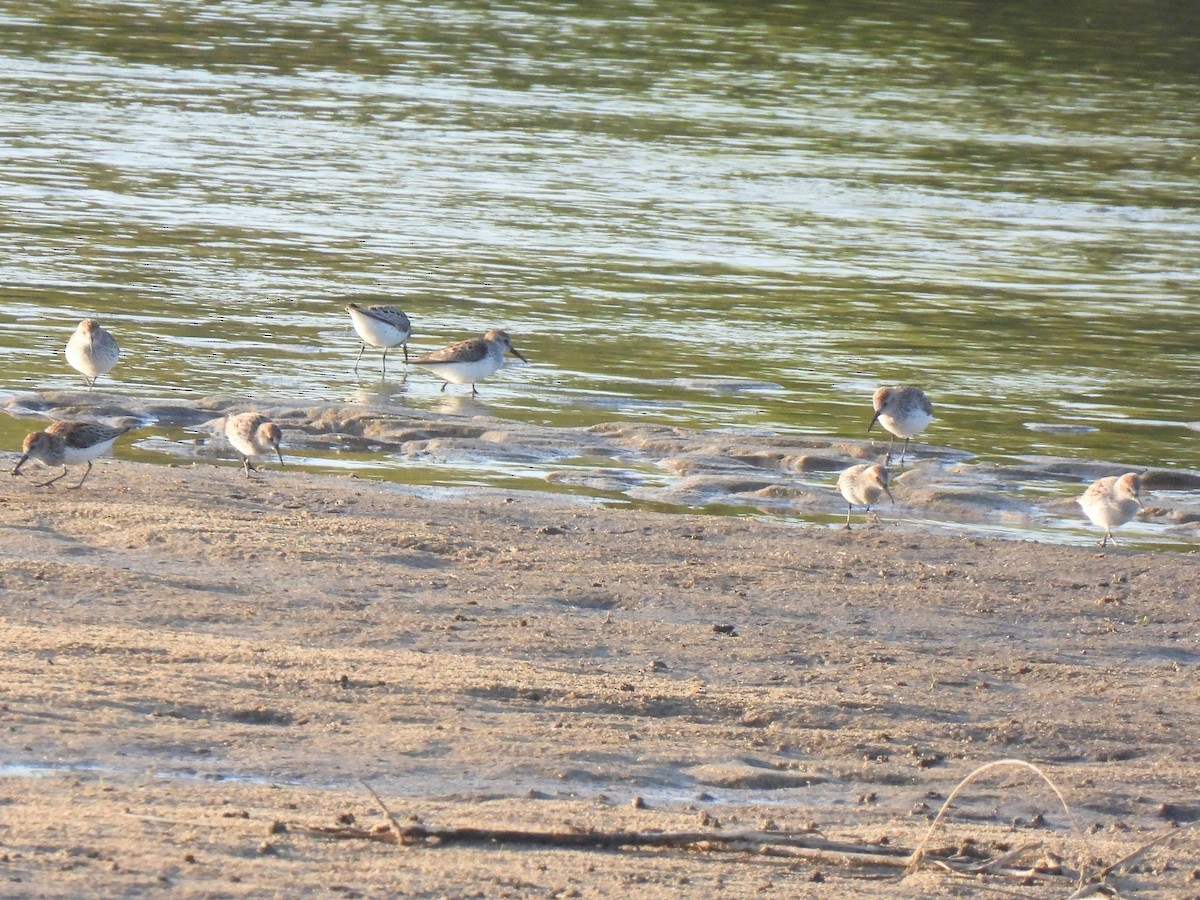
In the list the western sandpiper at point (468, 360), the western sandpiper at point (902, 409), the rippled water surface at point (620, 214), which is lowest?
the rippled water surface at point (620, 214)

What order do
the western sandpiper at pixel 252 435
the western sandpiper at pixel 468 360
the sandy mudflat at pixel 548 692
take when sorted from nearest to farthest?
the sandy mudflat at pixel 548 692
the western sandpiper at pixel 252 435
the western sandpiper at pixel 468 360

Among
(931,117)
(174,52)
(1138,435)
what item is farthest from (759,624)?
(174,52)

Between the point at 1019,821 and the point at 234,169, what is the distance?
20.6 meters

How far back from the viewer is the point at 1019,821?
24.6ft

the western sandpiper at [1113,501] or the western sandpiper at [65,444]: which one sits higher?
the western sandpiper at [65,444]

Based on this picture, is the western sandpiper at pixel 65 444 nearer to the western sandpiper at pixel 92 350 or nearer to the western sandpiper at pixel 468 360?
the western sandpiper at pixel 92 350

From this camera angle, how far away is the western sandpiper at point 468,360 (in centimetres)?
1566

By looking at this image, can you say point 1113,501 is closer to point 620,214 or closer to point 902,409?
point 902,409

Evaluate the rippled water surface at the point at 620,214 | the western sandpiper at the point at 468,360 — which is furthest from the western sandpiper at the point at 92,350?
the western sandpiper at the point at 468,360

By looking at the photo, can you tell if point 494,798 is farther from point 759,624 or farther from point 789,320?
point 789,320

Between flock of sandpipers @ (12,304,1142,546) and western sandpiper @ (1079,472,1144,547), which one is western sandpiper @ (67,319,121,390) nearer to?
flock of sandpipers @ (12,304,1142,546)

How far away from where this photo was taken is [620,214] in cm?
2458

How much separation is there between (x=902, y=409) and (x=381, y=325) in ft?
15.0

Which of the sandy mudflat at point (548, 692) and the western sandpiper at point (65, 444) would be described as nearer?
the sandy mudflat at point (548, 692)
